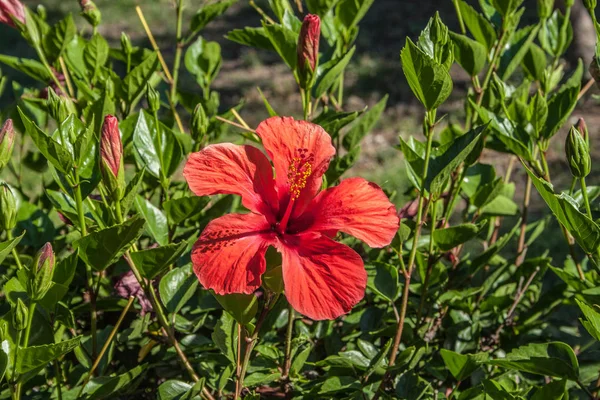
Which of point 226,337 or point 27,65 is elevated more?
point 27,65

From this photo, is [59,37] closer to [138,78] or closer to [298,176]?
[138,78]

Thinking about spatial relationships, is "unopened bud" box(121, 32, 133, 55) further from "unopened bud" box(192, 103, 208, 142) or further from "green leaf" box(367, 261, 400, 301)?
"green leaf" box(367, 261, 400, 301)

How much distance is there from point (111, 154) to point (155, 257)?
164 millimetres

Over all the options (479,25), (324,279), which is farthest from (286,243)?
(479,25)

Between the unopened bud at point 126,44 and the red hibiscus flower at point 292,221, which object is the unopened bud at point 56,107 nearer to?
the red hibiscus flower at point 292,221

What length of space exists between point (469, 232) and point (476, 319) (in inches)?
13.2

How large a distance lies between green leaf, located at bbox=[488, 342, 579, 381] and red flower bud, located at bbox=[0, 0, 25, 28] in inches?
42.8

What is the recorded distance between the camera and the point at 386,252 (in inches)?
63.3

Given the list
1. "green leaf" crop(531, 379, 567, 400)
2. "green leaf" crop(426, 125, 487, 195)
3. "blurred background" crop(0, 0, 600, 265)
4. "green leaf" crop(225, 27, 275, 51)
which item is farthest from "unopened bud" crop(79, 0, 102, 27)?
"blurred background" crop(0, 0, 600, 265)

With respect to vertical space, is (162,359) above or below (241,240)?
below

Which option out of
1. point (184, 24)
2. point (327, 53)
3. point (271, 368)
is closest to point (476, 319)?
point (271, 368)

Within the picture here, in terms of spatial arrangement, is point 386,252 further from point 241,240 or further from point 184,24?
point 184,24

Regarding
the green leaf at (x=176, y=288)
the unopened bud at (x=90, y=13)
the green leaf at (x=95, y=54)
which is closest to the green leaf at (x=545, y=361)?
the green leaf at (x=176, y=288)

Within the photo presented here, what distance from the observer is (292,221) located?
48.7 inches
